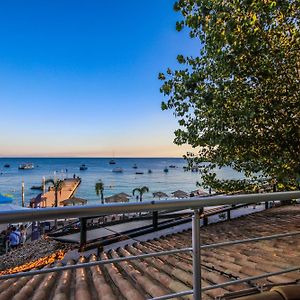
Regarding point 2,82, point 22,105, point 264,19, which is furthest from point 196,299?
point 22,105

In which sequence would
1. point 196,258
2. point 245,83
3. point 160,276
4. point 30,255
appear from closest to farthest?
point 196,258
point 160,276
point 245,83
point 30,255

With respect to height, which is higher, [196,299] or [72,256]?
[196,299]

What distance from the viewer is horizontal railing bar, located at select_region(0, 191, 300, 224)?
105 cm

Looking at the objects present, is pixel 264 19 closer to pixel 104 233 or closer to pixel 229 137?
pixel 229 137

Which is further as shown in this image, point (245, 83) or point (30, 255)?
point (30, 255)

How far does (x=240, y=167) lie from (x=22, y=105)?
2606cm

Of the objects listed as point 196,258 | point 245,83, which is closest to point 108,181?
point 245,83

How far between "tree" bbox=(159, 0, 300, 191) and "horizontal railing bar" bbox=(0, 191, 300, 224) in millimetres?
4527

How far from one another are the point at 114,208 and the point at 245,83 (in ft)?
21.4

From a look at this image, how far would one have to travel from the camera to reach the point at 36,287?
3885 millimetres

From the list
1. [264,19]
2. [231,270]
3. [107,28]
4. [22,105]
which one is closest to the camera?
[231,270]

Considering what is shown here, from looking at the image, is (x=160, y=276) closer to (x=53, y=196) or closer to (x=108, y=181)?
(x=53, y=196)

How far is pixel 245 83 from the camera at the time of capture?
22.9ft

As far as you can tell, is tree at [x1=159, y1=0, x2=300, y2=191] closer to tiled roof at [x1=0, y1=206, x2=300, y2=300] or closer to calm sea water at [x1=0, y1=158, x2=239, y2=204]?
tiled roof at [x1=0, y1=206, x2=300, y2=300]
